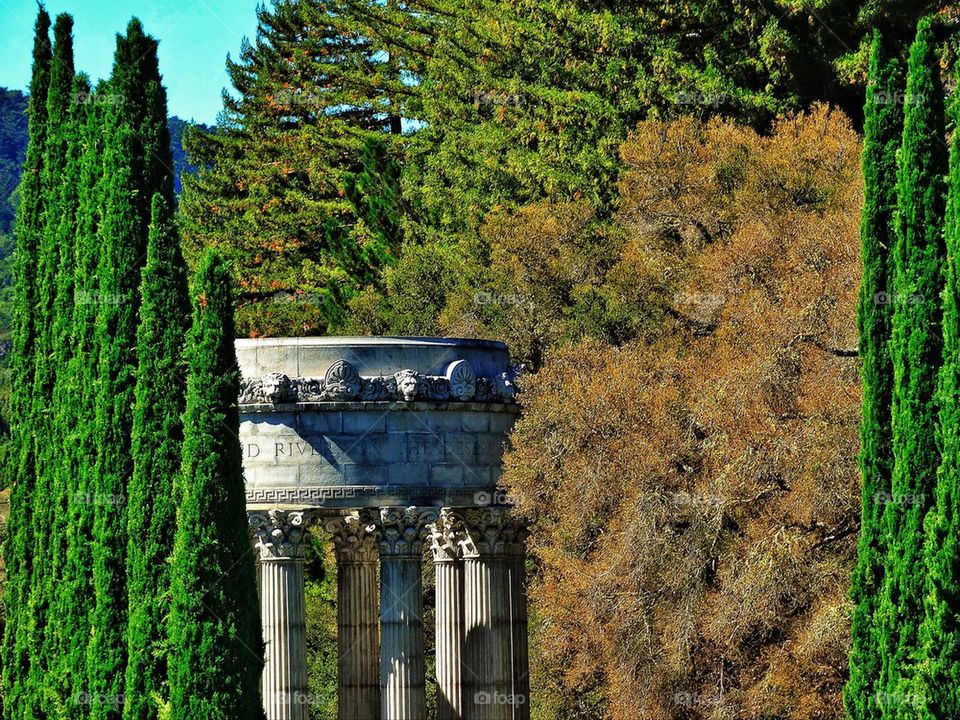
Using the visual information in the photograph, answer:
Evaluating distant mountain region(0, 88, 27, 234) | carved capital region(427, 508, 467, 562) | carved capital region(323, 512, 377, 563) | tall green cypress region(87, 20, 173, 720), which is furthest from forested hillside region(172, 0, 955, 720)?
distant mountain region(0, 88, 27, 234)

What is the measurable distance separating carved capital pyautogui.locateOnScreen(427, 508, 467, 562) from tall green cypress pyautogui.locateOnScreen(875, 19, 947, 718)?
32.3 ft

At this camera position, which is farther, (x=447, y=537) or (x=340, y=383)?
(x=447, y=537)

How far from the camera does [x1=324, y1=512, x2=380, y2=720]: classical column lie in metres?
37.7

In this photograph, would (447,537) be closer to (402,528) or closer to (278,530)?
(402,528)

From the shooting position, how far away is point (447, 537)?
35.7m

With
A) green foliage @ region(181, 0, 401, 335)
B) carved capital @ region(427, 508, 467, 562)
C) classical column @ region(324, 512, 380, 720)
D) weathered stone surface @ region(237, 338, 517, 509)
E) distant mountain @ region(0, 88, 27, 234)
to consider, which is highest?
distant mountain @ region(0, 88, 27, 234)

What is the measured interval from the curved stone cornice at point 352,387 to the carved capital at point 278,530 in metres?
1.96

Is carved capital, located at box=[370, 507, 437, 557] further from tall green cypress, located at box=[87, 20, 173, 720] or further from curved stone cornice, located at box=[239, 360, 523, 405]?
tall green cypress, located at box=[87, 20, 173, 720]

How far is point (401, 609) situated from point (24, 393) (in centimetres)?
750

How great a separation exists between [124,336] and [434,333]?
19088 millimetres

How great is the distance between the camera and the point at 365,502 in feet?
113

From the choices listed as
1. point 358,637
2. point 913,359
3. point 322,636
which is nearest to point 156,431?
point 358,637

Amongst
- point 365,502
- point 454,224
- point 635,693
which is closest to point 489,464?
point 365,502

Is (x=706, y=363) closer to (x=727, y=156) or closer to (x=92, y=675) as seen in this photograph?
(x=727, y=156)
